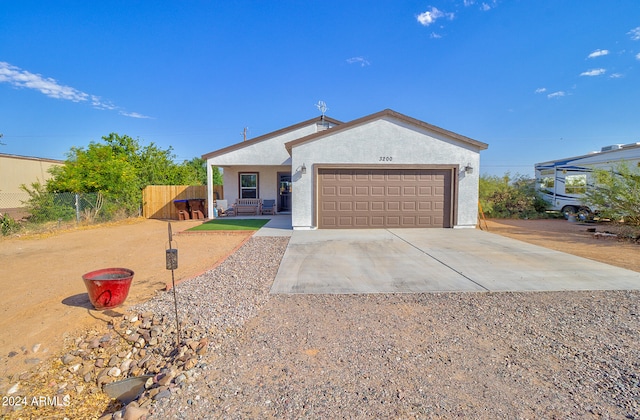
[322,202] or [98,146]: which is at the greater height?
[98,146]

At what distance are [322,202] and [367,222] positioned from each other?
1900 millimetres

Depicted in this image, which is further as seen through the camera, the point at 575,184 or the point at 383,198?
the point at 575,184

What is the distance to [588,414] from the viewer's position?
239 cm

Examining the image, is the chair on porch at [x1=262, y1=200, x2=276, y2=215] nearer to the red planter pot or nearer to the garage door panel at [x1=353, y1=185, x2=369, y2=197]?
the garage door panel at [x1=353, y1=185, x2=369, y2=197]

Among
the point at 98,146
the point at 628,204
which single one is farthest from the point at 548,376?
the point at 98,146

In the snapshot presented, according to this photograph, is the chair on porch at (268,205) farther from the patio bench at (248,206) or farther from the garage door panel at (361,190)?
the garage door panel at (361,190)

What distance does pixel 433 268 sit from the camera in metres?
6.50

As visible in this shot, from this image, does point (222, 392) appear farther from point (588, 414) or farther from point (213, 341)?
point (588, 414)

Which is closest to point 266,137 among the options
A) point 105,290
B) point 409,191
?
point 409,191

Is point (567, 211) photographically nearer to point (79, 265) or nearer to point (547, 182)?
point (547, 182)

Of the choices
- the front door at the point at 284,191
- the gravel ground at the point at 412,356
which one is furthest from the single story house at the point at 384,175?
the gravel ground at the point at 412,356

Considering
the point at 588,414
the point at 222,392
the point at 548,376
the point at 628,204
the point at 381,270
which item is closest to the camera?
the point at 588,414

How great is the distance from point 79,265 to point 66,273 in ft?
2.32

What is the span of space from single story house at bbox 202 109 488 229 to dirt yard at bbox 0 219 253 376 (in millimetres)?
3205
